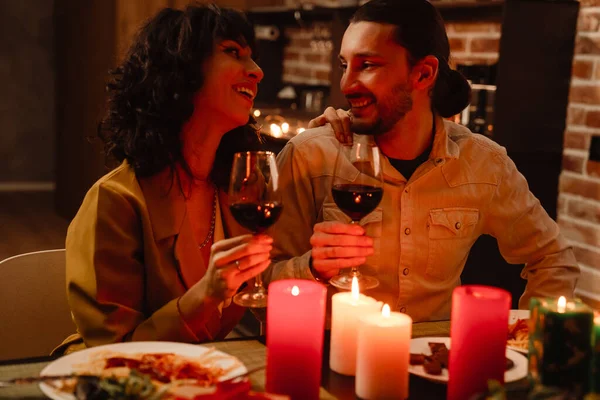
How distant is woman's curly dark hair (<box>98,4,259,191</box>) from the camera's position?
5.56 feet

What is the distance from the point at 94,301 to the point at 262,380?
480 millimetres

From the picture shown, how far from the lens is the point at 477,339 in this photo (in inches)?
43.6

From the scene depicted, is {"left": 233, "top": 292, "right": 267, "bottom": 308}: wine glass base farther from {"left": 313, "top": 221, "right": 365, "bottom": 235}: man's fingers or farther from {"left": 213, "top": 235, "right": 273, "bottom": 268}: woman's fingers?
{"left": 313, "top": 221, "right": 365, "bottom": 235}: man's fingers

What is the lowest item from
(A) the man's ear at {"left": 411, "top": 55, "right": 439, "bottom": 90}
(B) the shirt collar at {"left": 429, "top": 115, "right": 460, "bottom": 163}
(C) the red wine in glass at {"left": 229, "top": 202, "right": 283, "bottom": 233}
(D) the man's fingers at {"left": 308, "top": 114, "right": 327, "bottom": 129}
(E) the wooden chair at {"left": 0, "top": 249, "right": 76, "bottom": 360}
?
(E) the wooden chair at {"left": 0, "top": 249, "right": 76, "bottom": 360}

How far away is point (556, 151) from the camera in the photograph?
2916 millimetres

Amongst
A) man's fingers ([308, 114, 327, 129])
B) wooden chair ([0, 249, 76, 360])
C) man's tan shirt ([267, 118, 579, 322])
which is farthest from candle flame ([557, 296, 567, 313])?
wooden chair ([0, 249, 76, 360])

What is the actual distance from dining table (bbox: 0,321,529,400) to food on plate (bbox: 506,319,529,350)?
0.50 feet

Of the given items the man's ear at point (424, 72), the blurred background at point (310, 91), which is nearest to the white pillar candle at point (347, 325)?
the man's ear at point (424, 72)

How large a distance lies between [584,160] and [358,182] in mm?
1620

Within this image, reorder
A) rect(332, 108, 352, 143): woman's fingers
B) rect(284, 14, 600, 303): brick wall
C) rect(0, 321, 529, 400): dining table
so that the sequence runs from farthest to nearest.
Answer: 1. rect(284, 14, 600, 303): brick wall
2. rect(332, 108, 352, 143): woman's fingers
3. rect(0, 321, 529, 400): dining table

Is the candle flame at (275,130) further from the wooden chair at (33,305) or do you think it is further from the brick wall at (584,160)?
the wooden chair at (33,305)

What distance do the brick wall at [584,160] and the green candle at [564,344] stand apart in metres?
1.82

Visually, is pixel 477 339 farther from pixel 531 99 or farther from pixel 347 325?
pixel 531 99

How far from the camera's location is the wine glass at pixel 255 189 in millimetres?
1337
